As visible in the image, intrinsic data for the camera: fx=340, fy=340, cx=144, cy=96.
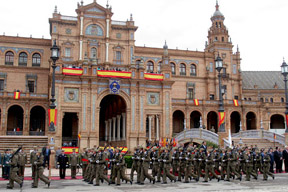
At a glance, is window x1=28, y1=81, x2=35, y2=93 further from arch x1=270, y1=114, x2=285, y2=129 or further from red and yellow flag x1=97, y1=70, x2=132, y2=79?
arch x1=270, y1=114, x2=285, y2=129

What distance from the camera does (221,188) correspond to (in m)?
15.3

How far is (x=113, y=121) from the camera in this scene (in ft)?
128

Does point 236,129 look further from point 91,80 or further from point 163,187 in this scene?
point 163,187

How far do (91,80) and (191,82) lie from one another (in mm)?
27951

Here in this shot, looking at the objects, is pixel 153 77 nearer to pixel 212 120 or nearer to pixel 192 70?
pixel 212 120

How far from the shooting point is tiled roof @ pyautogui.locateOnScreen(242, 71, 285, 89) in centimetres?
6619

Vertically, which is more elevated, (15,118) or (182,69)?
(182,69)

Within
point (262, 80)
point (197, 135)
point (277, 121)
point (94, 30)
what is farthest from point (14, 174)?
point (262, 80)

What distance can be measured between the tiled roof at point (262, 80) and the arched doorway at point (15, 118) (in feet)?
133

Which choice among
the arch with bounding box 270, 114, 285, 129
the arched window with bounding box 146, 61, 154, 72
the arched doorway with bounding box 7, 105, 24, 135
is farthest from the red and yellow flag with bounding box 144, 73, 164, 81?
the arch with bounding box 270, 114, 285, 129

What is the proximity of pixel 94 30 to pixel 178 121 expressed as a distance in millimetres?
18996

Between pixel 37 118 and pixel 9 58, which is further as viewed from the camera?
pixel 9 58


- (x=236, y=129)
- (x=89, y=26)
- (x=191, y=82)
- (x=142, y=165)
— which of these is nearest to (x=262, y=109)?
(x=236, y=129)

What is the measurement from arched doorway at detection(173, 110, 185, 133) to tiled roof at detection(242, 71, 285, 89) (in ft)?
59.4
